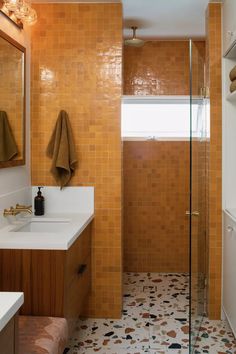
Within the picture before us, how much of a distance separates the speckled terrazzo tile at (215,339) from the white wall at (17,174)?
165cm

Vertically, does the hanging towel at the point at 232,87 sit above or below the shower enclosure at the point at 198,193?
above

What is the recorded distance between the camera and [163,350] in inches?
103

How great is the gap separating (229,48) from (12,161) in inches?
68.9

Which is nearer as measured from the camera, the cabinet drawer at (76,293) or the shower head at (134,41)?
the cabinet drawer at (76,293)

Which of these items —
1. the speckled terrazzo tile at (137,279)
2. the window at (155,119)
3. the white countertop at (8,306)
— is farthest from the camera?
the window at (155,119)

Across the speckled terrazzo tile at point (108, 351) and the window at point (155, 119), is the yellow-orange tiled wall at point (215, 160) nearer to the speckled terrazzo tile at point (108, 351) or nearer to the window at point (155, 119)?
the speckled terrazzo tile at point (108, 351)

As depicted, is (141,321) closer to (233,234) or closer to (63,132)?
(233,234)

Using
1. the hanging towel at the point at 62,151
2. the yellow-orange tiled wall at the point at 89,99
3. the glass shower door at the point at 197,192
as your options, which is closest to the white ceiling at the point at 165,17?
the yellow-orange tiled wall at the point at 89,99

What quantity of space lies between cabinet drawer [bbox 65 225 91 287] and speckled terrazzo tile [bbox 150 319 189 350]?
777mm

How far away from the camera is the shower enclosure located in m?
2.46

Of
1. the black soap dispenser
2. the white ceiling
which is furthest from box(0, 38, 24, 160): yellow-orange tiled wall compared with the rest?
the white ceiling

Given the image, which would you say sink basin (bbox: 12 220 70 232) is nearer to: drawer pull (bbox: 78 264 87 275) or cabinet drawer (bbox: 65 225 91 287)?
cabinet drawer (bbox: 65 225 91 287)

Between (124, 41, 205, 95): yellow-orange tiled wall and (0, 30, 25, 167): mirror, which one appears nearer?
(0, 30, 25, 167): mirror

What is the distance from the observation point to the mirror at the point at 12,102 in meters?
2.41
